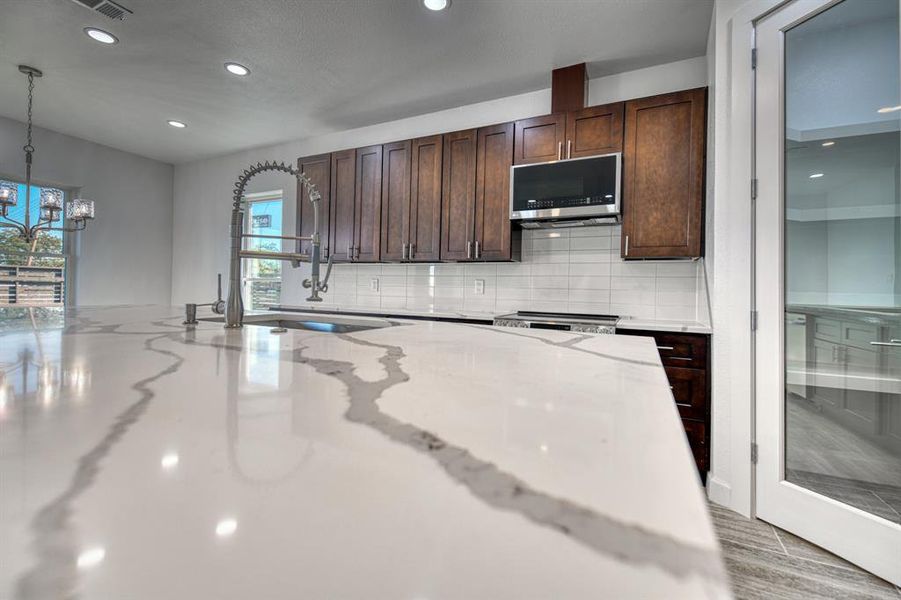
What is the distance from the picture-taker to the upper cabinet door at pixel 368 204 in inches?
142

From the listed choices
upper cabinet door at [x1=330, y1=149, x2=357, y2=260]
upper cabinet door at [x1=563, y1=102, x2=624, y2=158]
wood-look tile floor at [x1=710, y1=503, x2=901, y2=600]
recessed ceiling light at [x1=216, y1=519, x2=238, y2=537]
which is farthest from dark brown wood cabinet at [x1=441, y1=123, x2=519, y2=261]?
recessed ceiling light at [x1=216, y1=519, x2=238, y2=537]

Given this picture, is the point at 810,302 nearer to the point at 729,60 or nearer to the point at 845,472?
the point at 845,472

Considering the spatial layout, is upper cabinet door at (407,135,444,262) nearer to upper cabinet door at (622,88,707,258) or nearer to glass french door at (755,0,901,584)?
upper cabinet door at (622,88,707,258)

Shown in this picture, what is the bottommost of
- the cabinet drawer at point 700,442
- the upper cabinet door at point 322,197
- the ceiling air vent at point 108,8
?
the cabinet drawer at point 700,442

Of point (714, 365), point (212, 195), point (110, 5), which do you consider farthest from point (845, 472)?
point (212, 195)

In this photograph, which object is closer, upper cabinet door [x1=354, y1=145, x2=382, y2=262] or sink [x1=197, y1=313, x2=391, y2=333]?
sink [x1=197, y1=313, x2=391, y2=333]

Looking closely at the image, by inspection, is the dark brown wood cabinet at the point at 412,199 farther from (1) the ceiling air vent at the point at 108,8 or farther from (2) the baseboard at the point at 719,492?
(2) the baseboard at the point at 719,492

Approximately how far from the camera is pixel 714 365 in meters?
2.12

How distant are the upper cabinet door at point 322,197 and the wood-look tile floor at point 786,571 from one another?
3459 millimetres

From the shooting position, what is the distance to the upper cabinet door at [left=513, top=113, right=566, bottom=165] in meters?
2.85

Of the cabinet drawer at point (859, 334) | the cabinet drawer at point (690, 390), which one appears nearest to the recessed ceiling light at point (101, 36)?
the cabinet drawer at point (690, 390)

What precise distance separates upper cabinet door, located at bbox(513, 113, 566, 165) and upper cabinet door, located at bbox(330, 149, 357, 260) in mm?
1562

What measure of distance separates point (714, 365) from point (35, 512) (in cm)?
246

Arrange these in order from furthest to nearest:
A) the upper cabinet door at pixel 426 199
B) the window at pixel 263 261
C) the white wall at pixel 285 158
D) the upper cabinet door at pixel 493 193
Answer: the window at pixel 263 261 → the upper cabinet door at pixel 426 199 → the upper cabinet door at pixel 493 193 → the white wall at pixel 285 158
